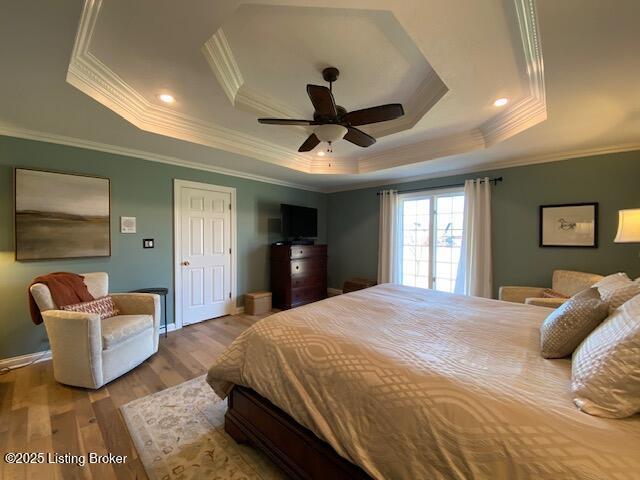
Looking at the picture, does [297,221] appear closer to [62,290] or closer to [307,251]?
[307,251]

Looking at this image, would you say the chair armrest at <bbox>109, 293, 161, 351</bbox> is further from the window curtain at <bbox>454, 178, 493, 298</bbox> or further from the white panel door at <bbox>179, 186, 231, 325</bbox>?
the window curtain at <bbox>454, 178, 493, 298</bbox>

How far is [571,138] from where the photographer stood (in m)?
2.91

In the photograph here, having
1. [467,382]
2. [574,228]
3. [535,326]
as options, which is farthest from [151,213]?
[574,228]

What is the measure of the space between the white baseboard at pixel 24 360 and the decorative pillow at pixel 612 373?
431 cm

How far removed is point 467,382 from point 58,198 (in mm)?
3972

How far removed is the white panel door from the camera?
3.87 m

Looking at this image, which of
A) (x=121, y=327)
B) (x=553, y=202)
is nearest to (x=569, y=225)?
(x=553, y=202)

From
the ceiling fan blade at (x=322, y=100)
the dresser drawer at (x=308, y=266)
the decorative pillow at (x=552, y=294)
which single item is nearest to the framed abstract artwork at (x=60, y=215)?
the dresser drawer at (x=308, y=266)

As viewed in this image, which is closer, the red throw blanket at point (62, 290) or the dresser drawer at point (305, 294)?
the red throw blanket at point (62, 290)

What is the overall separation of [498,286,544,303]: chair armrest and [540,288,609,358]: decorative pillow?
2.23 m

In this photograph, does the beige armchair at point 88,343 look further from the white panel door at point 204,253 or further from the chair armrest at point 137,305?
the white panel door at point 204,253

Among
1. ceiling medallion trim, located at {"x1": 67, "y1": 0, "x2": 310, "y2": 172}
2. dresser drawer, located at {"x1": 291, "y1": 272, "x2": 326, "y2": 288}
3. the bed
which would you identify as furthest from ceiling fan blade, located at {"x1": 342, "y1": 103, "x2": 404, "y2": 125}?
dresser drawer, located at {"x1": 291, "y1": 272, "x2": 326, "y2": 288}

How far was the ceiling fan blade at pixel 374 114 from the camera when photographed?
1931 millimetres

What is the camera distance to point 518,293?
3311mm
